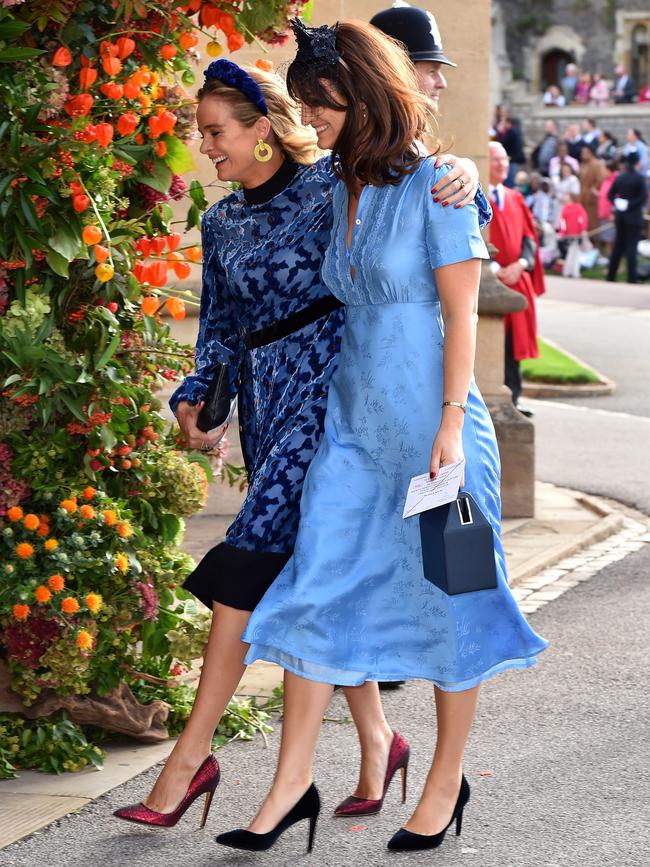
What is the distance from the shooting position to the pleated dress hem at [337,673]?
3.86 metres

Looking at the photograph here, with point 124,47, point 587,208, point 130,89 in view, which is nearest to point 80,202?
point 130,89

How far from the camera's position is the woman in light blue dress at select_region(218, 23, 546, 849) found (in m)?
3.84

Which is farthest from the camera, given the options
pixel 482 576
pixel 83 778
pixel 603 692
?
pixel 603 692

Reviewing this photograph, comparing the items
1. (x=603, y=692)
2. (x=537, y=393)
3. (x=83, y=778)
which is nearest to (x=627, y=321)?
(x=537, y=393)

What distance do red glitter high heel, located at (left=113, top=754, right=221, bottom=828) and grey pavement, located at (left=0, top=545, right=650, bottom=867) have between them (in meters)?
0.05

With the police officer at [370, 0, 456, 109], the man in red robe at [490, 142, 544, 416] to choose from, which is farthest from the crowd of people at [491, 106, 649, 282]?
the police officer at [370, 0, 456, 109]

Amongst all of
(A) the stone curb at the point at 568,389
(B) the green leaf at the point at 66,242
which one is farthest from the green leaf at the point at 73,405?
(A) the stone curb at the point at 568,389

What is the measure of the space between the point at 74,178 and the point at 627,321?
1742cm

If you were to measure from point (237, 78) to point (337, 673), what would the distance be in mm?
1462

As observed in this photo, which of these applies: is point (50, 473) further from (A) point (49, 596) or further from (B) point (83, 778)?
(B) point (83, 778)

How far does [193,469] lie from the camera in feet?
15.5

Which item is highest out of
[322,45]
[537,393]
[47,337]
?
[322,45]

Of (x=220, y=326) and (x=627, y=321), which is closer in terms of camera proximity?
(x=220, y=326)

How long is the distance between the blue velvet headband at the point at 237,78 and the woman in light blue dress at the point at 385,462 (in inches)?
8.1
